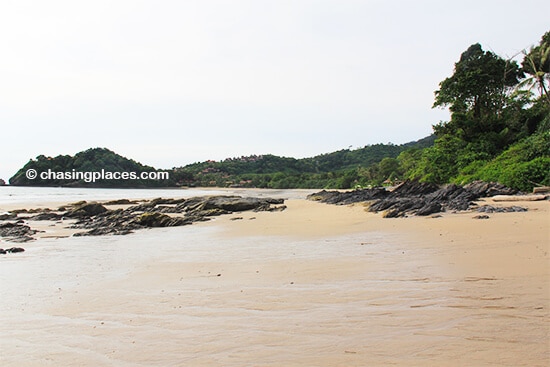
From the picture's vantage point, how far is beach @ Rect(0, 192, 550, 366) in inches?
118

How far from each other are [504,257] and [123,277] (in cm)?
571

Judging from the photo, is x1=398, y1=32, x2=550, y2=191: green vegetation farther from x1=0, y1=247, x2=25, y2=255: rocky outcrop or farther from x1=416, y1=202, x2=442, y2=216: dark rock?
x1=0, y1=247, x2=25, y2=255: rocky outcrop

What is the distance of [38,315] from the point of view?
418 centimetres

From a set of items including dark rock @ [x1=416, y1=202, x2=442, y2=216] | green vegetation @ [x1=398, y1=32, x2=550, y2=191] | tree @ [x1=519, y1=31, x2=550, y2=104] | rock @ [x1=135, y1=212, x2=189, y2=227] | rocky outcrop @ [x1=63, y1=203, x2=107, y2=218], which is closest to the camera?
dark rock @ [x1=416, y1=202, x2=442, y2=216]

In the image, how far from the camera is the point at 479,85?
30172mm

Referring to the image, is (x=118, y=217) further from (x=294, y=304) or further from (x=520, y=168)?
(x=520, y=168)

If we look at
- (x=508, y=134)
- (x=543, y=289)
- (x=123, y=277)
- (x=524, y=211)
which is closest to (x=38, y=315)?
(x=123, y=277)

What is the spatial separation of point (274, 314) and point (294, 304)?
1.19 ft

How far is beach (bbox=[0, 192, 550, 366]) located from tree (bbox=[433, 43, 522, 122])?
25526mm

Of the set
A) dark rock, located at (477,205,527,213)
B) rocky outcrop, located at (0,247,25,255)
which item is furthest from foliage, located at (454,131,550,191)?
rocky outcrop, located at (0,247,25,255)

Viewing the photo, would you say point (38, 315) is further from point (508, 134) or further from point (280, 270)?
point (508, 134)

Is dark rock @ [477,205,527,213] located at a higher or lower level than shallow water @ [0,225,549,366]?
higher

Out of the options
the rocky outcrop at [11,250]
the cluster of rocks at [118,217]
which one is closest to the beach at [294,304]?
the rocky outcrop at [11,250]

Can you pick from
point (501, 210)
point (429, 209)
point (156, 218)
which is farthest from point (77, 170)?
point (501, 210)
